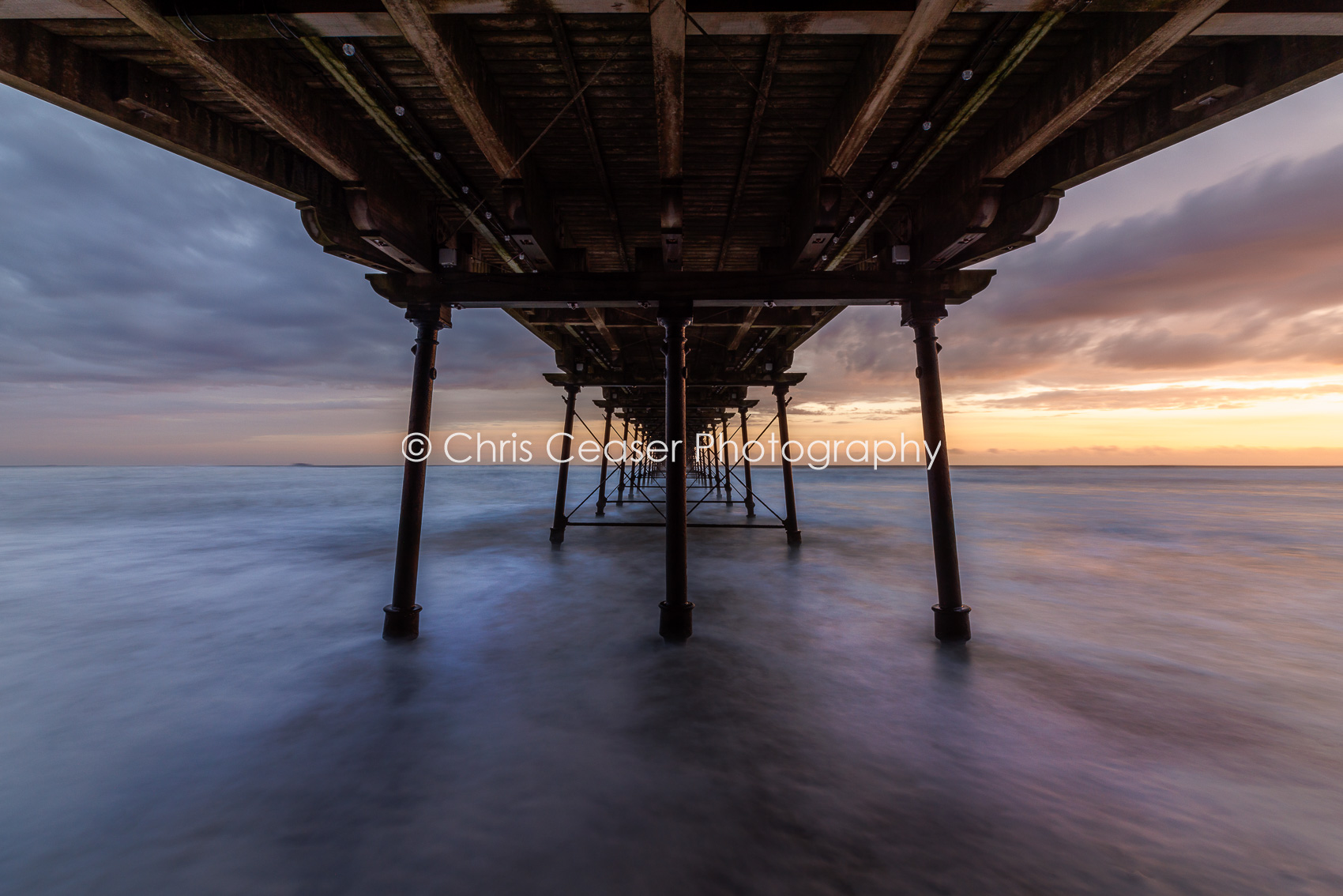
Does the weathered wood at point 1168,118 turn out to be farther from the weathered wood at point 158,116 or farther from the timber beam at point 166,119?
the weathered wood at point 158,116

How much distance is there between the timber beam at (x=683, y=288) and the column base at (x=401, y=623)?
12.7 feet

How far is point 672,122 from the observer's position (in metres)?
3.62

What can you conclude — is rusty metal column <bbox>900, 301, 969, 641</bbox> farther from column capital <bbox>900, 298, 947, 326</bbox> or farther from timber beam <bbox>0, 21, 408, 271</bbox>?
timber beam <bbox>0, 21, 408, 271</bbox>

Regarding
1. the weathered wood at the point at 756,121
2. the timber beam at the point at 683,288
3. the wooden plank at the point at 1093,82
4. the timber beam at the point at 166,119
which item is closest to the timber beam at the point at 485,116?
the timber beam at the point at 683,288

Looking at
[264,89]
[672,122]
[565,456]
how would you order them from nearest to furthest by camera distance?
[264,89] → [672,122] → [565,456]

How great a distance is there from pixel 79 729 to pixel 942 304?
9.60 metres

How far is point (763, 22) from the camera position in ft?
9.55

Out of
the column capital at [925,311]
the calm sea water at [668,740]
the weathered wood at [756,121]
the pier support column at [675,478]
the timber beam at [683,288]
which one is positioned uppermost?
the weathered wood at [756,121]

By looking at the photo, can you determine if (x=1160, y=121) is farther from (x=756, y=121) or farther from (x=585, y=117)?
(x=585, y=117)

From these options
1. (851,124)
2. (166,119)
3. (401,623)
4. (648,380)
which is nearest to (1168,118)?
(851,124)

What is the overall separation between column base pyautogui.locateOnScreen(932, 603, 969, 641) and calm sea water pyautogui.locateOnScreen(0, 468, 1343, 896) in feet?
0.81

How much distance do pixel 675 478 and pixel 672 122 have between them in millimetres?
3626

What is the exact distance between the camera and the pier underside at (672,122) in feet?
9.63

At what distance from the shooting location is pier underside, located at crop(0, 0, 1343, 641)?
2936 mm
